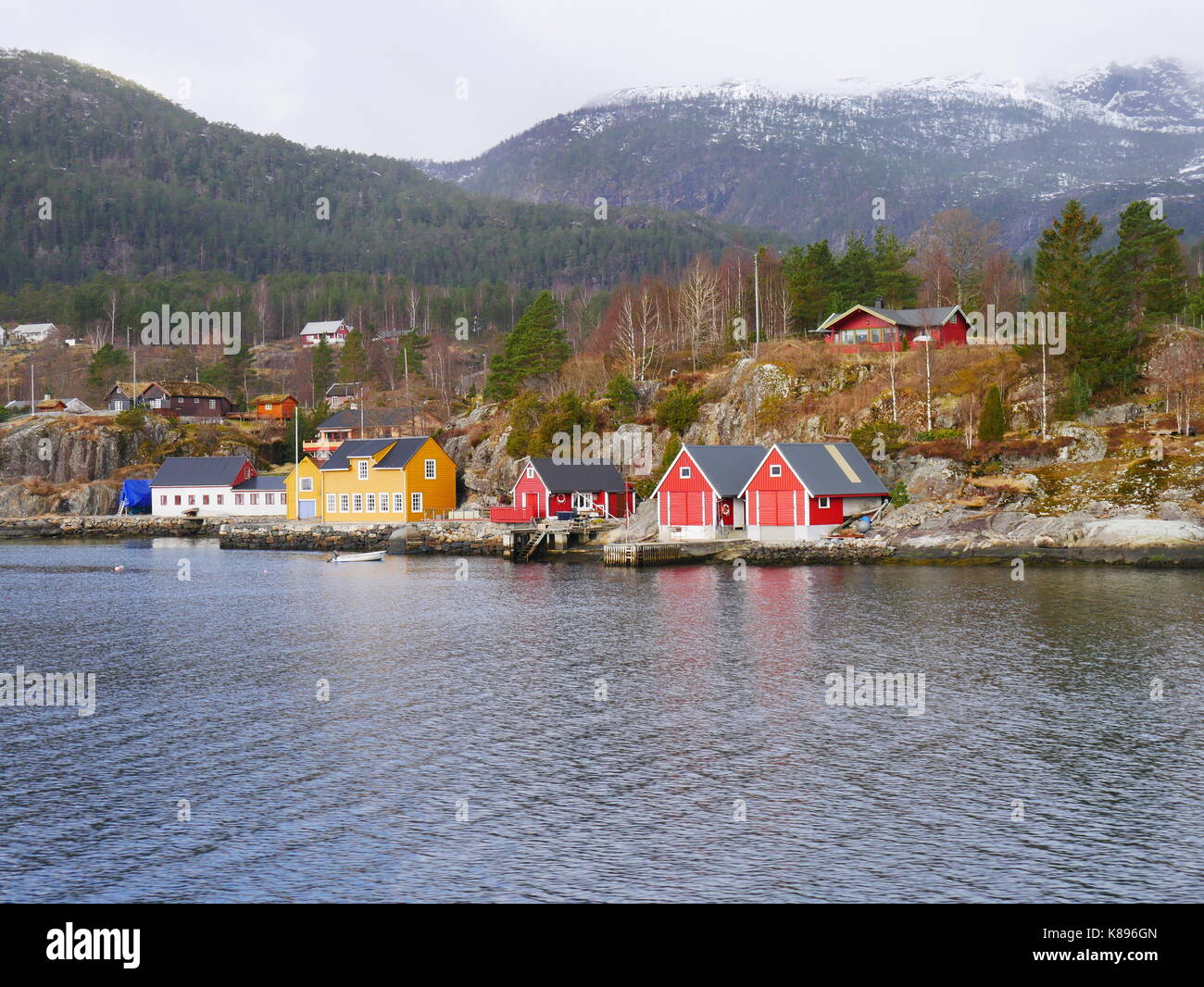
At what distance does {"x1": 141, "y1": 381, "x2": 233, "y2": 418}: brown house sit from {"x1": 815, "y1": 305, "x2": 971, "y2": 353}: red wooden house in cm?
7349

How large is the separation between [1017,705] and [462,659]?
687 inches

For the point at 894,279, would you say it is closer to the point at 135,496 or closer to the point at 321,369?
the point at 135,496

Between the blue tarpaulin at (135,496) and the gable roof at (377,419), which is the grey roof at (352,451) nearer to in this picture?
the gable roof at (377,419)

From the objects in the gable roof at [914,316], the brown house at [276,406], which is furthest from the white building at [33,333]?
the gable roof at [914,316]

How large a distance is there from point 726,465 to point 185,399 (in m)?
A: 78.8

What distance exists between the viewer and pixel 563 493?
80.4 meters

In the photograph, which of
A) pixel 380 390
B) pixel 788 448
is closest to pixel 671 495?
pixel 788 448

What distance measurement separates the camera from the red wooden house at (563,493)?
80.4m

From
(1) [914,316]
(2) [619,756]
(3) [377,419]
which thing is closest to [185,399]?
(3) [377,419]

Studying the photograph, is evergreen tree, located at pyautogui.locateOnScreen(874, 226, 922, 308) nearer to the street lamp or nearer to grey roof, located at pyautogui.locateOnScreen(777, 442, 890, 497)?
the street lamp

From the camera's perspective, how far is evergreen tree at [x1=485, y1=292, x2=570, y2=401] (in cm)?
10362

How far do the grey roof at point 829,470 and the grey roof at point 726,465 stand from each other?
3.03m

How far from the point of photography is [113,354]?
13875cm
